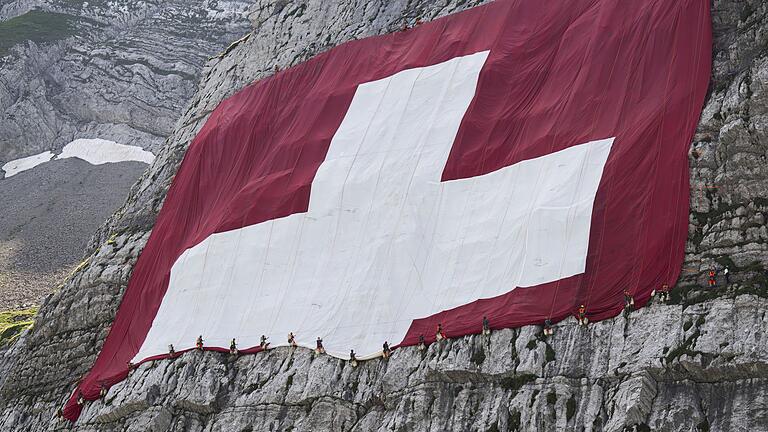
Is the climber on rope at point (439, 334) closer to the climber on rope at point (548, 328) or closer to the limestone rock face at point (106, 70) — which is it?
the climber on rope at point (548, 328)

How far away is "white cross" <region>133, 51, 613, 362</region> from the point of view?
34188mm

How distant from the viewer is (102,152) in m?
120

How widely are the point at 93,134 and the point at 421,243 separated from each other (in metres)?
95.4

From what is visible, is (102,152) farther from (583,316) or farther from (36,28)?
(583,316)

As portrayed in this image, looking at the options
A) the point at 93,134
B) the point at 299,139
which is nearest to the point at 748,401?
the point at 299,139

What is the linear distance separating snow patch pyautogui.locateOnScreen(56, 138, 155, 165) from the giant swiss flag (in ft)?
228

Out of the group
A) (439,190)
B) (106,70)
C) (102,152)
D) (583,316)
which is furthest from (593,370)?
(106,70)

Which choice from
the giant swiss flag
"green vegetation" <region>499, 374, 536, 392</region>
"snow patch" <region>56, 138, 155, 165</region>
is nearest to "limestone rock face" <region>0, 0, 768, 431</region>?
"green vegetation" <region>499, 374, 536, 392</region>

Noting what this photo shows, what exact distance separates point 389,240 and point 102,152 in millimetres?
89677

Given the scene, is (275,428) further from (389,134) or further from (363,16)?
(363,16)

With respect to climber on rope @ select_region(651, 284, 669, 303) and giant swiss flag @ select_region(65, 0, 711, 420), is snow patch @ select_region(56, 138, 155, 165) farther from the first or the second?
climber on rope @ select_region(651, 284, 669, 303)

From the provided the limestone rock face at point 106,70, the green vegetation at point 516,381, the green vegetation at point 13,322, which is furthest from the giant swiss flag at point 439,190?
the limestone rock face at point 106,70

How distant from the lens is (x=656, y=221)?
31.4 metres

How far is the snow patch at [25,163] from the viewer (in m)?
118
